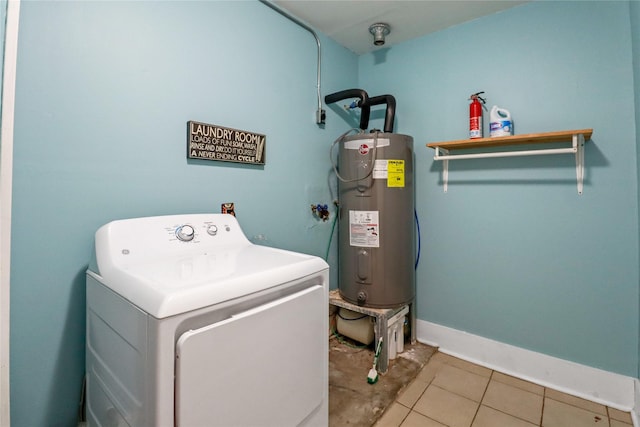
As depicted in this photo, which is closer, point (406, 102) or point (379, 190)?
point (379, 190)

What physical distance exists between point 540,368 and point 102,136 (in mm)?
2438

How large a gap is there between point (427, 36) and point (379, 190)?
1195 mm

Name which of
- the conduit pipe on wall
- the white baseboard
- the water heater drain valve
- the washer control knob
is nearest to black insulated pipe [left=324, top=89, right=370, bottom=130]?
the conduit pipe on wall

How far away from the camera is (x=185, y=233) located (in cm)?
Answer: 117

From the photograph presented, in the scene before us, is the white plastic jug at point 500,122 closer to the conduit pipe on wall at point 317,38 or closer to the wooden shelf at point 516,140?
the wooden shelf at point 516,140

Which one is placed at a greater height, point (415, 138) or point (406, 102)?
point (406, 102)

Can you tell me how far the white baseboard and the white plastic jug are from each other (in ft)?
4.14

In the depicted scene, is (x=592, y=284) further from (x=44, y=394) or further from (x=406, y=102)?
(x=44, y=394)

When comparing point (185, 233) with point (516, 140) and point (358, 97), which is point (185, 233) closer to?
point (358, 97)

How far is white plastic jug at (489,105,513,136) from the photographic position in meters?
1.67

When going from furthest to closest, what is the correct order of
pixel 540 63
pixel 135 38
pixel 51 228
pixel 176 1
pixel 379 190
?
pixel 379 190, pixel 540 63, pixel 176 1, pixel 135 38, pixel 51 228

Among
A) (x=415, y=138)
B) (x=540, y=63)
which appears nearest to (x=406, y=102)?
(x=415, y=138)

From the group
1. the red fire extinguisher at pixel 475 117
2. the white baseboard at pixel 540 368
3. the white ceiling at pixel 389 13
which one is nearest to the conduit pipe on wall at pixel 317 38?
the white ceiling at pixel 389 13

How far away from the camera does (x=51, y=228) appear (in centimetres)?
101
